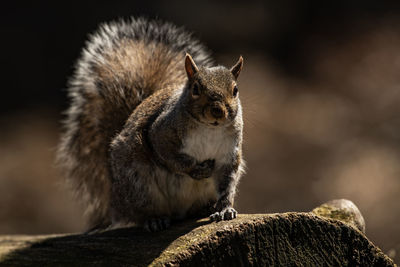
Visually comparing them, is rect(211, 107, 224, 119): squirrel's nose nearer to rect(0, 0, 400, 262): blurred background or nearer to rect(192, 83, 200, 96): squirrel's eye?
rect(192, 83, 200, 96): squirrel's eye

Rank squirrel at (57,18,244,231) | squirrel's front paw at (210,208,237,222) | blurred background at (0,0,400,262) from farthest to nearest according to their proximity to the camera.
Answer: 1. blurred background at (0,0,400,262)
2. squirrel at (57,18,244,231)
3. squirrel's front paw at (210,208,237,222)

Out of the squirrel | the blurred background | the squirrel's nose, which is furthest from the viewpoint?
the blurred background

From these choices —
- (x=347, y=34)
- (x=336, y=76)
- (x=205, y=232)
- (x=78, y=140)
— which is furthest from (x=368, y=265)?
(x=347, y=34)

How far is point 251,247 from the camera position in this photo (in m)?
1.36

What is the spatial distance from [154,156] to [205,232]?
1.68 ft

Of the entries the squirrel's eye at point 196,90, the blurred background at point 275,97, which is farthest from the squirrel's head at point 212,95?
the blurred background at point 275,97

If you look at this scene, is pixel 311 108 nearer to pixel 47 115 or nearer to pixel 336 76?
pixel 336 76

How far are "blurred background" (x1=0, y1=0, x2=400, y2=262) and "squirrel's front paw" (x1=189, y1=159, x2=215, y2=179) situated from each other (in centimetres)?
176

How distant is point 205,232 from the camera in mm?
1364

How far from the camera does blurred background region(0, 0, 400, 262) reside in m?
3.64

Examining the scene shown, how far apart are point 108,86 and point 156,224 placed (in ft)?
2.36

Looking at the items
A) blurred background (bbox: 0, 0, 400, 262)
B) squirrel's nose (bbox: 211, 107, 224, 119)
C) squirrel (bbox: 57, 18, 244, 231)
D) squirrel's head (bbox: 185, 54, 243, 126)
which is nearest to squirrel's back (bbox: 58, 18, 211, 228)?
squirrel (bbox: 57, 18, 244, 231)

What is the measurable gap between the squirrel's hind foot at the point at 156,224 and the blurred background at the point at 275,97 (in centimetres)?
168

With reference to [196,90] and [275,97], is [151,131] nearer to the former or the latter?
[196,90]
